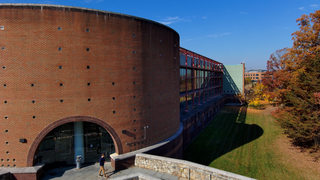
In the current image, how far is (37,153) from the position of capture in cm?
1221

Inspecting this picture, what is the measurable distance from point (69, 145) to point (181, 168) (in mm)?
8645

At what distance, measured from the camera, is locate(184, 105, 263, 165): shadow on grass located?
2122 centimetres

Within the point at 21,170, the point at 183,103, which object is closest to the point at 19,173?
the point at 21,170

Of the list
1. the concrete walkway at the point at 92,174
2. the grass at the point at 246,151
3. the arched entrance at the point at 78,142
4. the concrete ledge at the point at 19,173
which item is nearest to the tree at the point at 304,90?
the grass at the point at 246,151

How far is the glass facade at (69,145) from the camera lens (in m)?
13.2

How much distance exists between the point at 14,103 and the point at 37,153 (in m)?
3.64

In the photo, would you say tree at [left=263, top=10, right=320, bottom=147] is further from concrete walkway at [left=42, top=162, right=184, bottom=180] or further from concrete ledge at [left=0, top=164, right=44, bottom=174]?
concrete ledge at [left=0, top=164, right=44, bottom=174]

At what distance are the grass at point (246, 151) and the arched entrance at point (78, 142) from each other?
10.2 metres

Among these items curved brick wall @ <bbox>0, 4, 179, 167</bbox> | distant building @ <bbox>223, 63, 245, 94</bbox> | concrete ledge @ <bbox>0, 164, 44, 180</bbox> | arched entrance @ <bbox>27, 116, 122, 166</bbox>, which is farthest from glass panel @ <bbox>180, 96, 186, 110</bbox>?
distant building @ <bbox>223, 63, 245, 94</bbox>

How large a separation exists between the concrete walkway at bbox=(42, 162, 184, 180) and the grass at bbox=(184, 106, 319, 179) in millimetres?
9031

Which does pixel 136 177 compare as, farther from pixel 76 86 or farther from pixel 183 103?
pixel 183 103

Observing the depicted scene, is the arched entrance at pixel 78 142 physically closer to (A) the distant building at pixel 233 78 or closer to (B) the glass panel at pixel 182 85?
(B) the glass panel at pixel 182 85

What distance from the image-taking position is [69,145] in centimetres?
1387

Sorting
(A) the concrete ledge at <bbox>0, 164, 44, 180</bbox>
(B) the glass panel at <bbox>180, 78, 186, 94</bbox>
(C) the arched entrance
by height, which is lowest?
(A) the concrete ledge at <bbox>0, 164, 44, 180</bbox>
